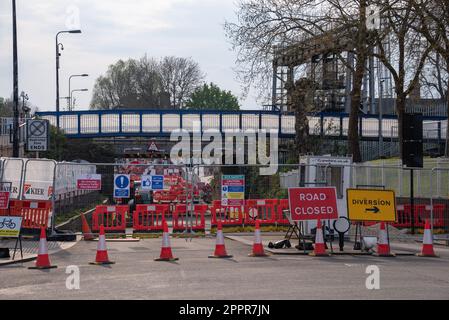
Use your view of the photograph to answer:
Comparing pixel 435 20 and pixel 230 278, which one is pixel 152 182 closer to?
pixel 435 20

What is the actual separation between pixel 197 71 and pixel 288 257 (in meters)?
77.1

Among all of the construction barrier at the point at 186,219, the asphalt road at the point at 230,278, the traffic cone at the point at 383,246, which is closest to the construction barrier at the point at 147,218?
the construction barrier at the point at 186,219

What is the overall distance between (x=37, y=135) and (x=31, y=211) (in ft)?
10.6

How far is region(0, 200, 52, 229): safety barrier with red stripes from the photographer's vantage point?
2206cm

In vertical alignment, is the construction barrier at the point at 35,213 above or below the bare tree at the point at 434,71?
below

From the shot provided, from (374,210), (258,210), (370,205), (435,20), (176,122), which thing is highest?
(435,20)

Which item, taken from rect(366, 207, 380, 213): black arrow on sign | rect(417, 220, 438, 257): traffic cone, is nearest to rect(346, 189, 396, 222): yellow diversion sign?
rect(366, 207, 380, 213): black arrow on sign

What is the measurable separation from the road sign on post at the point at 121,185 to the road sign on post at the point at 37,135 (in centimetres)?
259

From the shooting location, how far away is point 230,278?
13.1 m

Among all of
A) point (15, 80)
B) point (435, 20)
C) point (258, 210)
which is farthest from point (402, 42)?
point (15, 80)

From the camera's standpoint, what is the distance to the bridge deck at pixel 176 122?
5331cm

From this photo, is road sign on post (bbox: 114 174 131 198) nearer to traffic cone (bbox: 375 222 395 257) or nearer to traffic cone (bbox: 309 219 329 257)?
traffic cone (bbox: 309 219 329 257)

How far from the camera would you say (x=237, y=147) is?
5069 centimetres

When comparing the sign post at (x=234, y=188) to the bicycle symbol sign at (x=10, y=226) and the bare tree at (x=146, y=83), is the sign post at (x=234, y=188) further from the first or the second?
the bare tree at (x=146, y=83)
